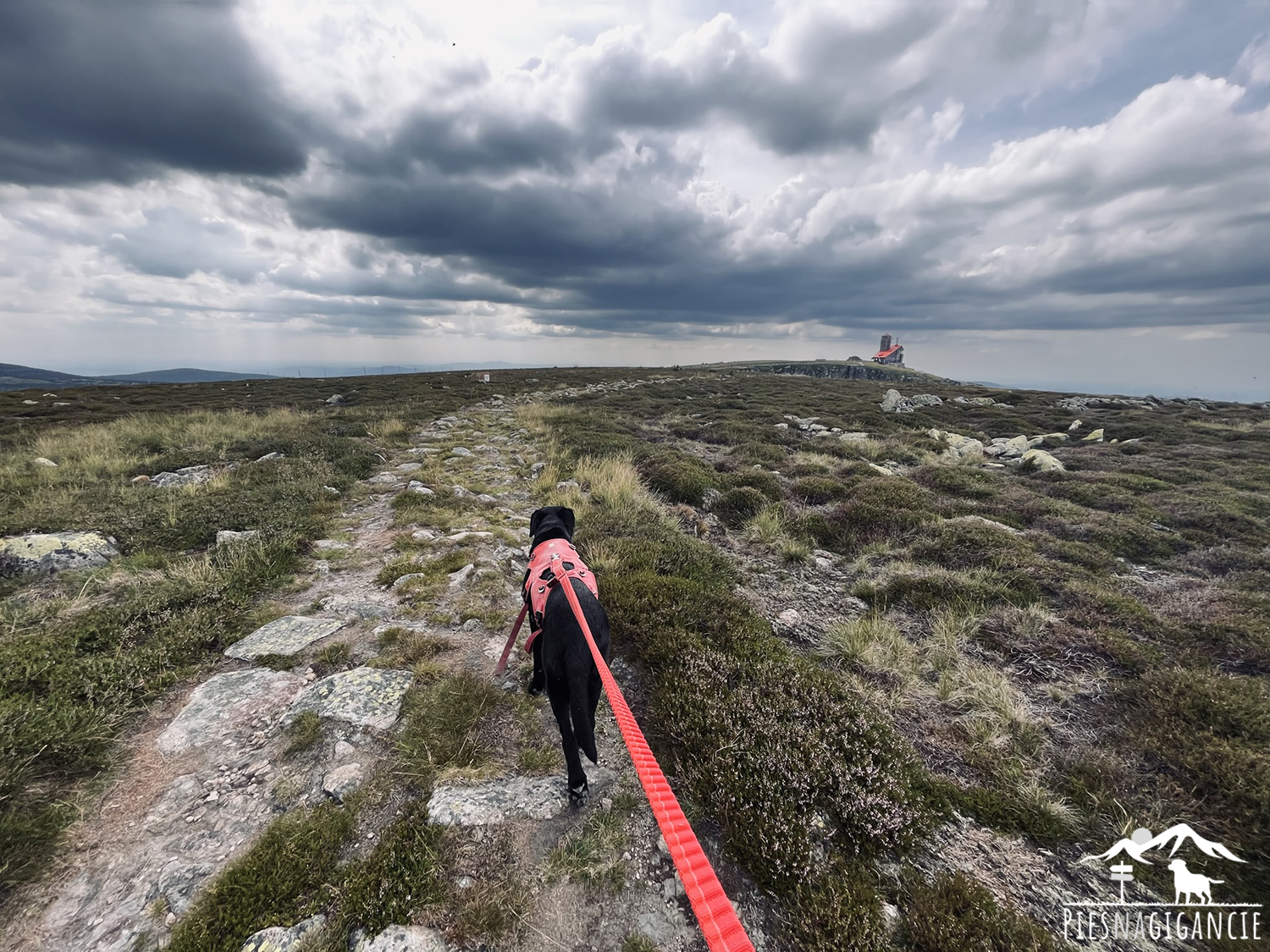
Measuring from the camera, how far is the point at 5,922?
2482mm

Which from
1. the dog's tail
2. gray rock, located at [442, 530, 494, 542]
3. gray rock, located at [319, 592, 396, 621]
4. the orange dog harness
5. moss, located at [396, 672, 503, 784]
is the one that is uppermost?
the orange dog harness

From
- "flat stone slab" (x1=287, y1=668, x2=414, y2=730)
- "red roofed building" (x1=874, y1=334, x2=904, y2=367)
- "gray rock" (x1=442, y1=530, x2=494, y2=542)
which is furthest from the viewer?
"red roofed building" (x1=874, y1=334, x2=904, y2=367)

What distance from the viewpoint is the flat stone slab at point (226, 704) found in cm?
379

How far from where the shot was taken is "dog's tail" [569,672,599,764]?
131 inches

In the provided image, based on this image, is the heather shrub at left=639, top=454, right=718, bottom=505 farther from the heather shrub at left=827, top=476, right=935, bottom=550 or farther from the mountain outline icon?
the mountain outline icon

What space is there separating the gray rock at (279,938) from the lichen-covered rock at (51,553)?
634 centimetres

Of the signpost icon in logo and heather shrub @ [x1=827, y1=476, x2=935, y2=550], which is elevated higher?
heather shrub @ [x1=827, y1=476, x2=935, y2=550]

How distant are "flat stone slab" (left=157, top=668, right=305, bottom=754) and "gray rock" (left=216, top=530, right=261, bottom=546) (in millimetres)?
3334

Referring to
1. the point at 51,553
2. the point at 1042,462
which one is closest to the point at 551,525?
the point at 51,553

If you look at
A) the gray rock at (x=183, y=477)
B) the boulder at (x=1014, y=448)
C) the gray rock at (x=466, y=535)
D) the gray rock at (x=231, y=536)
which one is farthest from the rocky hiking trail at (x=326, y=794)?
the boulder at (x=1014, y=448)

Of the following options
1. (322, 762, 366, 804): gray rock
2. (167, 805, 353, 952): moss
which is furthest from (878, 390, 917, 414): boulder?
(167, 805, 353, 952): moss

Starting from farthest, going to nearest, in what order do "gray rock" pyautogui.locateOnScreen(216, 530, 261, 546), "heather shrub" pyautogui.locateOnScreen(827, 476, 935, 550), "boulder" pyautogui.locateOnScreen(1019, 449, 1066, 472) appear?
"boulder" pyautogui.locateOnScreen(1019, 449, 1066, 472) < "heather shrub" pyautogui.locateOnScreen(827, 476, 935, 550) < "gray rock" pyautogui.locateOnScreen(216, 530, 261, 546)

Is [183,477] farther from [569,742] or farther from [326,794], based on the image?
[569,742]

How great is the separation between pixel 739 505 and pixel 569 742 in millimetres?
7675
